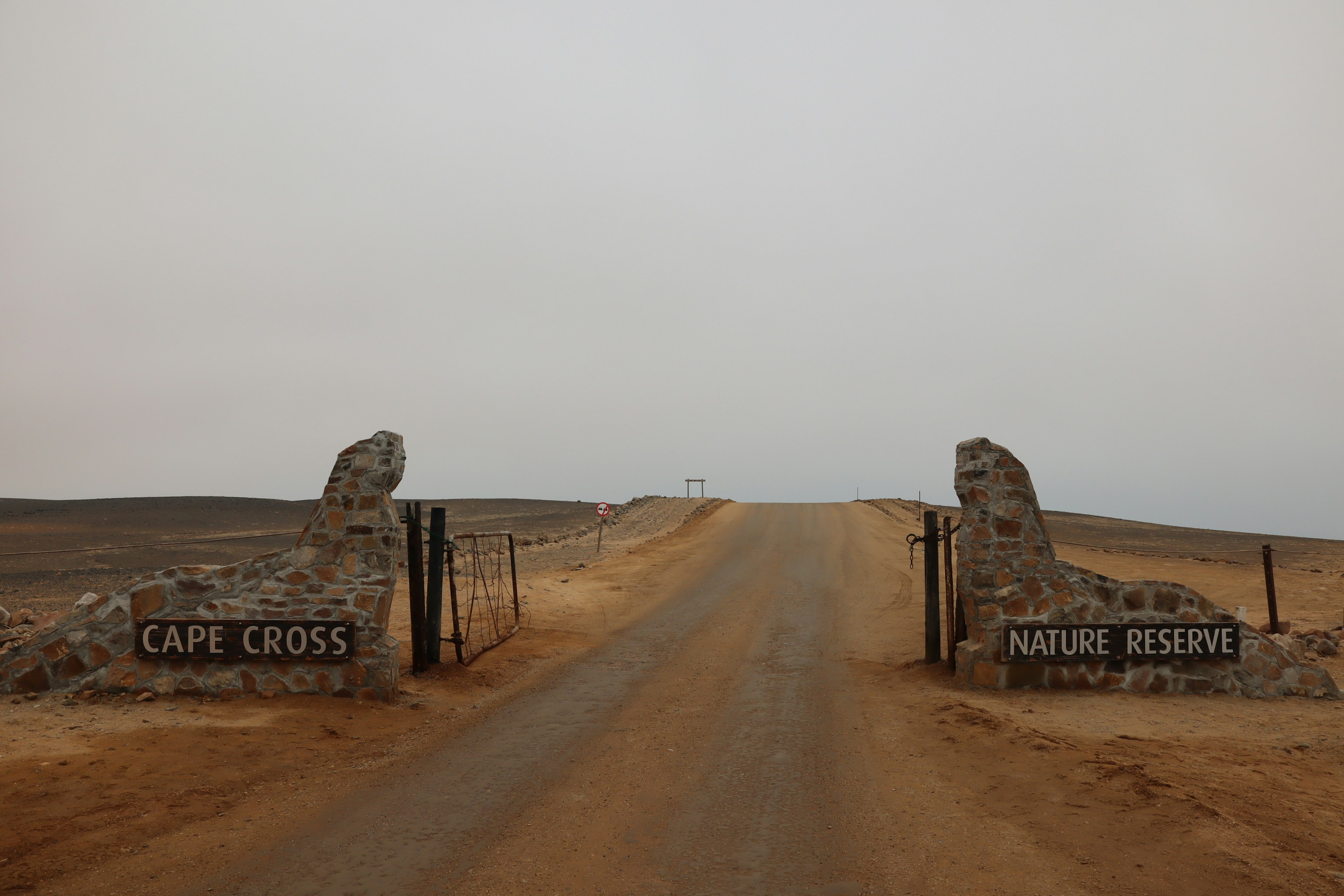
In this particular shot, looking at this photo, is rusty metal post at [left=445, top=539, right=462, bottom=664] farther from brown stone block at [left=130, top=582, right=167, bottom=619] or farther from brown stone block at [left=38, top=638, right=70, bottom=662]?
brown stone block at [left=38, top=638, right=70, bottom=662]

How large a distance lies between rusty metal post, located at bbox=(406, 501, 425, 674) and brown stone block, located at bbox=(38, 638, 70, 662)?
447cm

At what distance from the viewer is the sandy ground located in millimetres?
5984

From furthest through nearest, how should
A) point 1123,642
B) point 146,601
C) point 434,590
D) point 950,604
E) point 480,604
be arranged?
point 480,604, point 434,590, point 950,604, point 1123,642, point 146,601

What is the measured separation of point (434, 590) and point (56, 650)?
5.05 meters

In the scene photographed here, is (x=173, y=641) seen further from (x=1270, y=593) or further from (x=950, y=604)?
(x=1270, y=593)

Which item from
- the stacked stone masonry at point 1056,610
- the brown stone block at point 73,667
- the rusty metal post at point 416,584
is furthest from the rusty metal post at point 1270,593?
the brown stone block at point 73,667

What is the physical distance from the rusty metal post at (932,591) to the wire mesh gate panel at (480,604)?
7.43m

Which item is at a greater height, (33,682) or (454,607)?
(454,607)

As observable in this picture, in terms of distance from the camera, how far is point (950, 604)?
13102mm

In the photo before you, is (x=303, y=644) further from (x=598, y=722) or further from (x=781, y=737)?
(x=781, y=737)

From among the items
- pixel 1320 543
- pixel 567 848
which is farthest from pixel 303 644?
pixel 1320 543

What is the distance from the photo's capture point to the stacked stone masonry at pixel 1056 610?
11.5m

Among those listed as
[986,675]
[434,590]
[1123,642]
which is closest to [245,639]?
[434,590]

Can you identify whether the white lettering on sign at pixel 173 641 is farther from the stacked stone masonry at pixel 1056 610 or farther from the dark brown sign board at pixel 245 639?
the stacked stone masonry at pixel 1056 610
